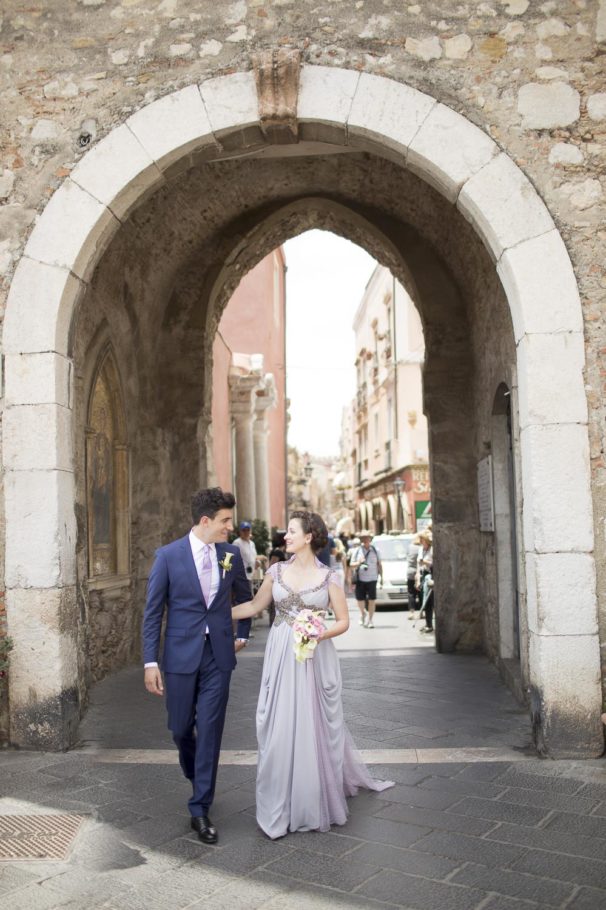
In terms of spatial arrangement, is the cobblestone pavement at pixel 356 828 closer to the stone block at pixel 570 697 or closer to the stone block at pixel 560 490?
the stone block at pixel 570 697

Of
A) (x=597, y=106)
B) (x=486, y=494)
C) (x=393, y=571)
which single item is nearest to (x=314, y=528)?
(x=597, y=106)

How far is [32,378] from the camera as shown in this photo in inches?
214

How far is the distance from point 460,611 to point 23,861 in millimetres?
→ 6259

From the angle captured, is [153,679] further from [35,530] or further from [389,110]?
[389,110]

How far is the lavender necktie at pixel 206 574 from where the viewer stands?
13.0 feet

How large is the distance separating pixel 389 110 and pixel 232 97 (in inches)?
39.6

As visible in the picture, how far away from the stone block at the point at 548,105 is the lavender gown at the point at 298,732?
313 centimetres

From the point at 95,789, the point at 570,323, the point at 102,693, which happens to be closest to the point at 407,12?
the point at 570,323

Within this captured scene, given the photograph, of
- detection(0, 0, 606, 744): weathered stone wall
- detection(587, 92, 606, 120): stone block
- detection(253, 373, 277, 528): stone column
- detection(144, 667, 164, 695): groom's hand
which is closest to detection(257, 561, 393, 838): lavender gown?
detection(144, 667, 164, 695): groom's hand

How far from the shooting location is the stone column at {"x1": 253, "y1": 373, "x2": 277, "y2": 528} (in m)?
18.0

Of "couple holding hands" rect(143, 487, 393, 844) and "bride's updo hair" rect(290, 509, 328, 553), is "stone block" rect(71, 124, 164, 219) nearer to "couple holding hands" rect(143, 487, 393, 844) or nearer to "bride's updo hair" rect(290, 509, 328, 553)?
"couple holding hands" rect(143, 487, 393, 844)

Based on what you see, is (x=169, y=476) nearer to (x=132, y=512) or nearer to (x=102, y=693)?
(x=132, y=512)

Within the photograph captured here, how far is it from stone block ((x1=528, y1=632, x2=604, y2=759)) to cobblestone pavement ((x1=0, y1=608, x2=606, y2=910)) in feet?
0.44

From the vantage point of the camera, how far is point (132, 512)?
347 inches
